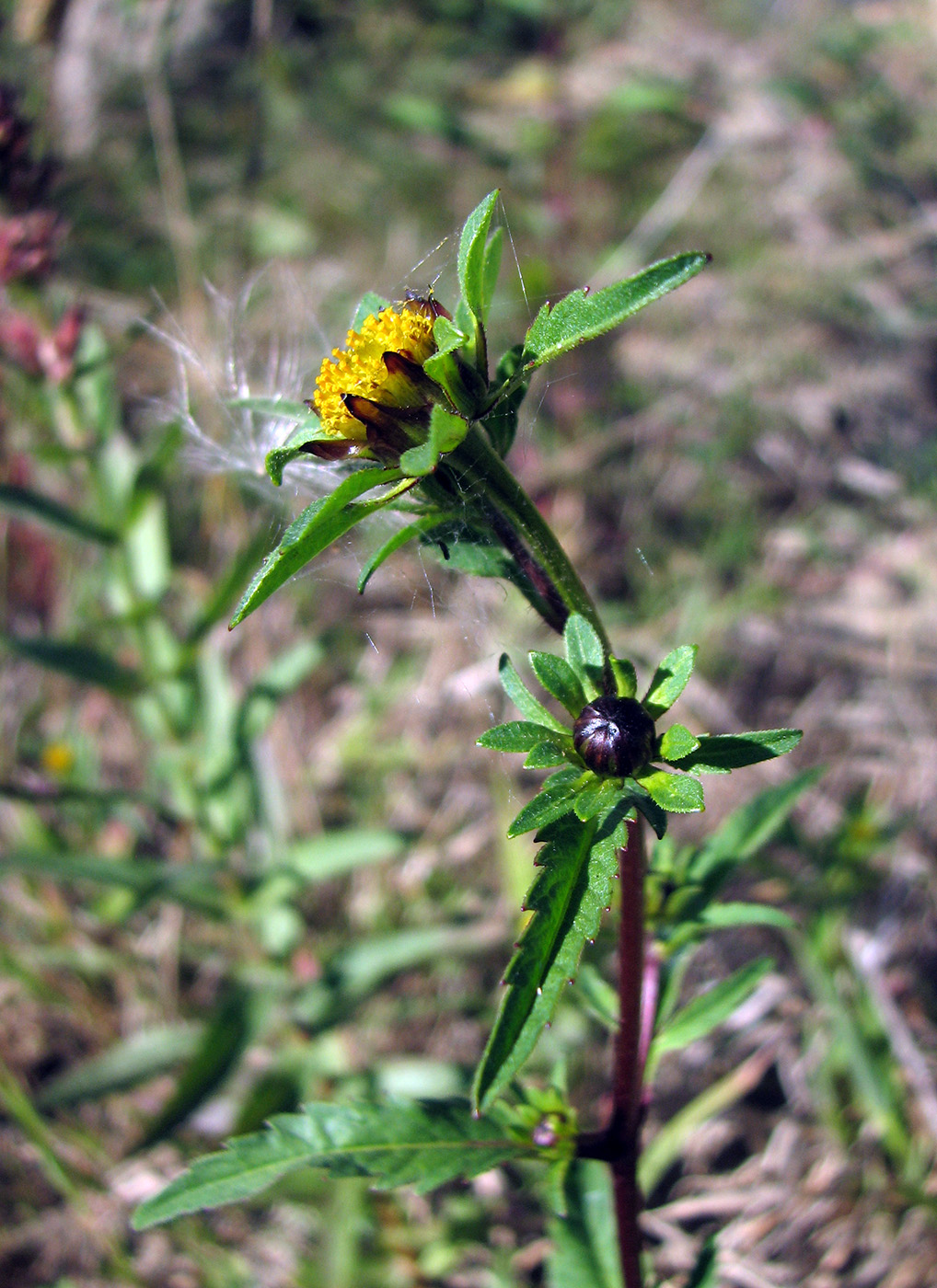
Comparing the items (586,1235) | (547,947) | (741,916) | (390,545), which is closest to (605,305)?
(390,545)

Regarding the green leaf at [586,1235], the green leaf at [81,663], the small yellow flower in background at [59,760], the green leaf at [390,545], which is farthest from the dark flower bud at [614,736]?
the small yellow flower in background at [59,760]

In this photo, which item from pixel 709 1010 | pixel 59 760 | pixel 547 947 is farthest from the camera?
pixel 59 760

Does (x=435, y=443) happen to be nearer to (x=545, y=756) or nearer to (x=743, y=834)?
(x=545, y=756)

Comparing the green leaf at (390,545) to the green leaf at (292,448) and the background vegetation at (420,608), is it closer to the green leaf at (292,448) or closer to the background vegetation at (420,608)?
the green leaf at (292,448)

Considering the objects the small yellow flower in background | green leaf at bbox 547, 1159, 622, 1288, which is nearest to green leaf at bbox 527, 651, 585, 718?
green leaf at bbox 547, 1159, 622, 1288

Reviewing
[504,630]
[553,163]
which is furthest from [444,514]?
[553,163]

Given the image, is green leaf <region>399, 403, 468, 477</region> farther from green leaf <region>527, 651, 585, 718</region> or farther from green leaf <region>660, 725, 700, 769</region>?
green leaf <region>660, 725, 700, 769</region>

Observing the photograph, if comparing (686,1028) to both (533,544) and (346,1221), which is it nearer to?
(533,544)
